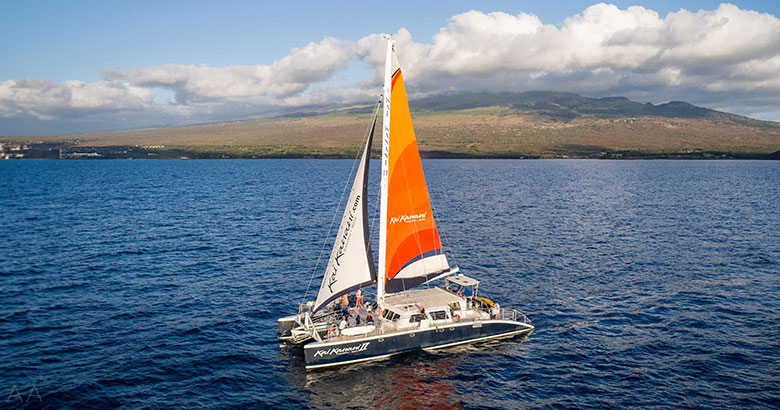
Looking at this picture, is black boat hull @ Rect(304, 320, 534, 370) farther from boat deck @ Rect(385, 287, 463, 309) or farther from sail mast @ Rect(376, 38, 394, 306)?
sail mast @ Rect(376, 38, 394, 306)

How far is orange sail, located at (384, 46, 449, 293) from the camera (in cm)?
3406

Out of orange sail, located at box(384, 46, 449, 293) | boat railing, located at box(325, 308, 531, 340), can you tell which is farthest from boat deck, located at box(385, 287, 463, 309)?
boat railing, located at box(325, 308, 531, 340)

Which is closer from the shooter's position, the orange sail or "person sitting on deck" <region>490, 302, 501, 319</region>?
the orange sail

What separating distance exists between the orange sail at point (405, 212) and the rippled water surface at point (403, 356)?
6.54 m

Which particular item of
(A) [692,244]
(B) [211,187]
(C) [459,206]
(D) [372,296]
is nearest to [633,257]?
(A) [692,244]

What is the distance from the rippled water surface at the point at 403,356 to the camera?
29578 mm

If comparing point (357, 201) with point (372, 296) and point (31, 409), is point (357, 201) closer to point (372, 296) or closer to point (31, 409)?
point (372, 296)

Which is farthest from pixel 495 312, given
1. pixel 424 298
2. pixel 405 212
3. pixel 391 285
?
pixel 405 212

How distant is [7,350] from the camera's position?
110 ft

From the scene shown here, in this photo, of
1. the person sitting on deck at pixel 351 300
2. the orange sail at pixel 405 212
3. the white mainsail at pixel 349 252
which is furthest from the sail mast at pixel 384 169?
the person sitting on deck at pixel 351 300

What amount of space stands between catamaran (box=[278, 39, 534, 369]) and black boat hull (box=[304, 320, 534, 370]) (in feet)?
0.22

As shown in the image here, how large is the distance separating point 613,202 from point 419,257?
88093mm
